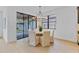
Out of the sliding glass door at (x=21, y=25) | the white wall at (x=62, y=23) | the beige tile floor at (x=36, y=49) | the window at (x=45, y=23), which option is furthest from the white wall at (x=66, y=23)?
the sliding glass door at (x=21, y=25)

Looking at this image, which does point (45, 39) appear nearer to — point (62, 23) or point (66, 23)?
point (66, 23)

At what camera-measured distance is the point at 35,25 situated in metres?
13.2

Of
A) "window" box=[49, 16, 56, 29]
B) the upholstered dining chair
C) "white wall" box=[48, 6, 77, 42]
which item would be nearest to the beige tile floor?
the upholstered dining chair

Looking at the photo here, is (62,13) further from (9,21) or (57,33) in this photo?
(9,21)

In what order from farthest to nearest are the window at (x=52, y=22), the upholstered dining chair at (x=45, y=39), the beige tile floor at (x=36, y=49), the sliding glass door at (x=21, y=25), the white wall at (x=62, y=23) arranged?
the window at (x=52, y=22)
the sliding glass door at (x=21, y=25)
the white wall at (x=62, y=23)
the upholstered dining chair at (x=45, y=39)
the beige tile floor at (x=36, y=49)

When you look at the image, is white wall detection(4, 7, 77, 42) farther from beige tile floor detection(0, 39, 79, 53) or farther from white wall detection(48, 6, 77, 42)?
beige tile floor detection(0, 39, 79, 53)

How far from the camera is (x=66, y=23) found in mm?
8914

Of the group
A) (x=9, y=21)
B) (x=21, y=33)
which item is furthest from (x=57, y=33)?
(x=9, y=21)

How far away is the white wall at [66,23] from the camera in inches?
315

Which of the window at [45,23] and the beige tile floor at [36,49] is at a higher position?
the window at [45,23]

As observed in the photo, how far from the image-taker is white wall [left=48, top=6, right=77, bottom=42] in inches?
315

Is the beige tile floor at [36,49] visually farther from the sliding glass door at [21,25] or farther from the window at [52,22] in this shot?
the window at [52,22]

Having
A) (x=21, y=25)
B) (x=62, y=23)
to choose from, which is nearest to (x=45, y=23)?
(x=21, y=25)

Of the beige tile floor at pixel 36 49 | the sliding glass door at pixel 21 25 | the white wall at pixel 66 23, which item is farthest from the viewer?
the sliding glass door at pixel 21 25
